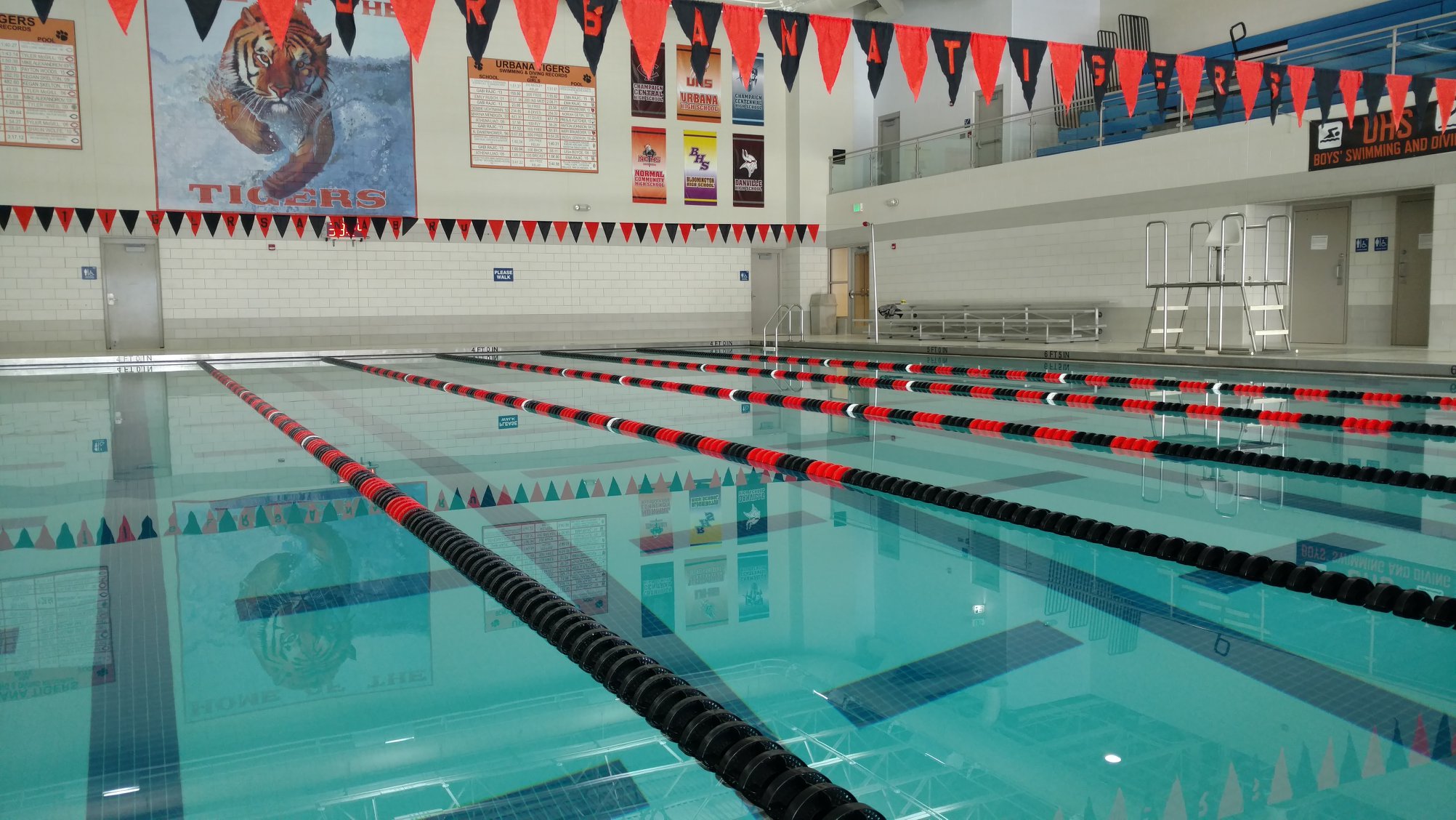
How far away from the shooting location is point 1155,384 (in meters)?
10.1

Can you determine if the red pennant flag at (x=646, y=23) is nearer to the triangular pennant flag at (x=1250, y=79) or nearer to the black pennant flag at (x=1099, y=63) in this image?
the black pennant flag at (x=1099, y=63)

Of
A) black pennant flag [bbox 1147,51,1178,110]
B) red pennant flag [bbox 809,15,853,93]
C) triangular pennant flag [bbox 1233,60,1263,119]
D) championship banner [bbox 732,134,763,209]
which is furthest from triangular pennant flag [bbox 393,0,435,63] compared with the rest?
championship banner [bbox 732,134,763,209]

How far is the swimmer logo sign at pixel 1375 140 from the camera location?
11.7 metres

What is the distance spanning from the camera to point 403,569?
3.60 meters

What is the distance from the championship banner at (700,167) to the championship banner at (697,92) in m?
0.36

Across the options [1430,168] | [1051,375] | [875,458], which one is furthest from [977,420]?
[1430,168]

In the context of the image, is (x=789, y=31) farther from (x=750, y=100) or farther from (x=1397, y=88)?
(x=750, y=100)

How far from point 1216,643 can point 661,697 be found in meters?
1.56

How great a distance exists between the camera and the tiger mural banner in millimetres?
17203

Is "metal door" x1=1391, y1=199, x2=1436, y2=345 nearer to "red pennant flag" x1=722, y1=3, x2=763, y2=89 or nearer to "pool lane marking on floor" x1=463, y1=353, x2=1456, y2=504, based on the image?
"pool lane marking on floor" x1=463, y1=353, x2=1456, y2=504

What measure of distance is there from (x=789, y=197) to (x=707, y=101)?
2.74m

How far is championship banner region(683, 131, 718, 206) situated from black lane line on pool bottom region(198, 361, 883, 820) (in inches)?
701

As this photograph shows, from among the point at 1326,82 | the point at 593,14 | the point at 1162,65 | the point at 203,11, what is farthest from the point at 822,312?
the point at 203,11

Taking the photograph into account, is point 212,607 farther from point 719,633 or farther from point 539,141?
point 539,141
